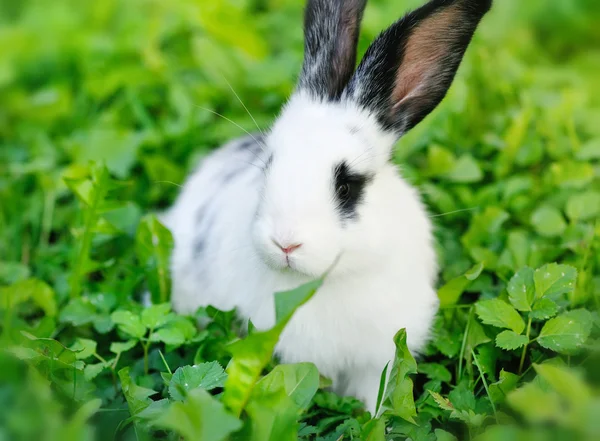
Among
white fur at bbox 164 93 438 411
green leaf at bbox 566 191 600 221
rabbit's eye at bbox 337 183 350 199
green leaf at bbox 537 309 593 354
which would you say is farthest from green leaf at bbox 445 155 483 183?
rabbit's eye at bbox 337 183 350 199

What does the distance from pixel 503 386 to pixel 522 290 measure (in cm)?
43

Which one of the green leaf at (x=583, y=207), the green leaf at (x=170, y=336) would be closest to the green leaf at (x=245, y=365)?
the green leaf at (x=170, y=336)

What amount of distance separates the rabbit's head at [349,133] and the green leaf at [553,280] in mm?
542

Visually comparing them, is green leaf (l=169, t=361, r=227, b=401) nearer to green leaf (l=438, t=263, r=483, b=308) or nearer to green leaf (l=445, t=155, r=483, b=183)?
green leaf (l=438, t=263, r=483, b=308)

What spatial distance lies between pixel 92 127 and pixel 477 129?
242 cm

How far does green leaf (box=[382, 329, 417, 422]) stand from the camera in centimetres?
249

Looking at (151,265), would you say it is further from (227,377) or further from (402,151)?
(402,151)

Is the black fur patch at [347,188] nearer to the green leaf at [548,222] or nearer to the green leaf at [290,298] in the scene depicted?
the green leaf at [290,298]

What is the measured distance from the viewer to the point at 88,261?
3.39m

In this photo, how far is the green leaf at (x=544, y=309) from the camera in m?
2.75

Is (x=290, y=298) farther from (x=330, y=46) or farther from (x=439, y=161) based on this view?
(x=439, y=161)

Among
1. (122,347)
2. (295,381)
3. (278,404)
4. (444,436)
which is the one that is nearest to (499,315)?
(444,436)

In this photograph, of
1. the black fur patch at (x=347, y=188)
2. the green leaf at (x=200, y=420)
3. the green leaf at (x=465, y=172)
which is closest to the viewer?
the green leaf at (x=200, y=420)

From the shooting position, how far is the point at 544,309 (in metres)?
2.77
